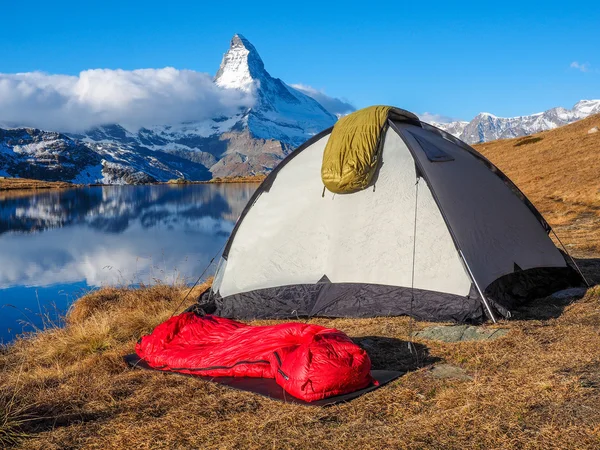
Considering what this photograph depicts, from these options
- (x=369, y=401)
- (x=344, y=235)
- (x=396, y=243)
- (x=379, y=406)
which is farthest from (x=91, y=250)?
(x=379, y=406)

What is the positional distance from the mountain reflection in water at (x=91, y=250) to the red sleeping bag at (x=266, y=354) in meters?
2.79

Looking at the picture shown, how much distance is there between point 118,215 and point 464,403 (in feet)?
143

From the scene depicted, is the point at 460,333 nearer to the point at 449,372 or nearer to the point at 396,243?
the point at 449,372

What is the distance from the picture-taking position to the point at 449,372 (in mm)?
5996

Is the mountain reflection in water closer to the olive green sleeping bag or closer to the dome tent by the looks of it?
the dome tent

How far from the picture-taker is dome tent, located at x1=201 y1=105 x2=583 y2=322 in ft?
27.8

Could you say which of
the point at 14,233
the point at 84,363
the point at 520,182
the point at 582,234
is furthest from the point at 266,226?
the point at 14,233

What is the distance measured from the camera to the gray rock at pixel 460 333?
23.7 feet

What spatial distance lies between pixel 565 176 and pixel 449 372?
2464 cm

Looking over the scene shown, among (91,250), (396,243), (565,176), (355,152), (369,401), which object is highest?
(355,152)

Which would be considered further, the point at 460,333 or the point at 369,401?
the point at 460,333

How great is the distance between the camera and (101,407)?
5.48 metres

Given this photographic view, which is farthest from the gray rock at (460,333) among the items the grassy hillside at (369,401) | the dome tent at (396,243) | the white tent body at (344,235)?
the white tent body at (344,235)

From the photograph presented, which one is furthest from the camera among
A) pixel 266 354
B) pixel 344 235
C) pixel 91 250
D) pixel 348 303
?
pixel 91 250
